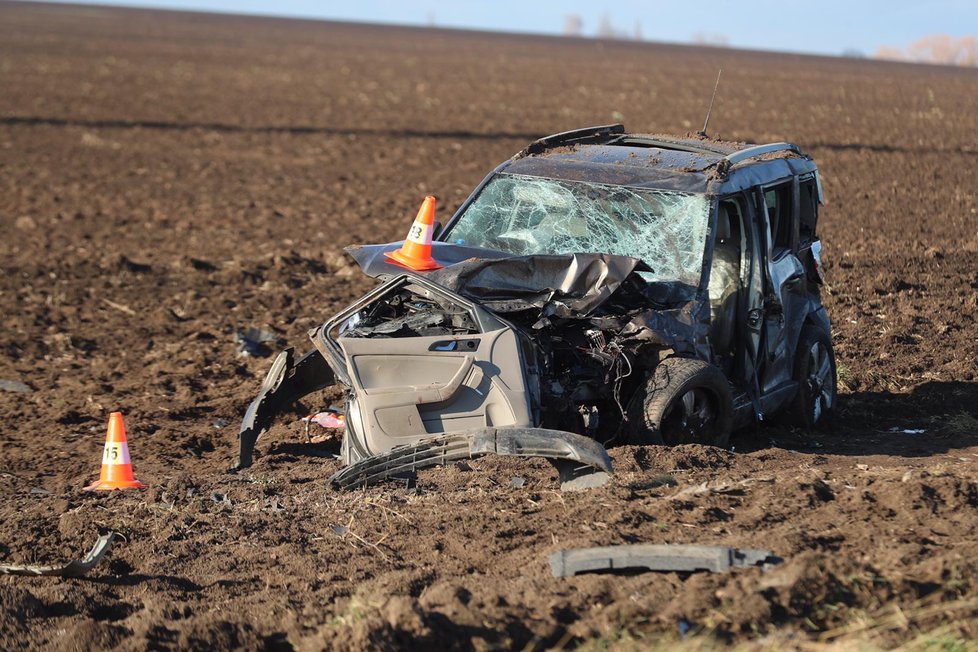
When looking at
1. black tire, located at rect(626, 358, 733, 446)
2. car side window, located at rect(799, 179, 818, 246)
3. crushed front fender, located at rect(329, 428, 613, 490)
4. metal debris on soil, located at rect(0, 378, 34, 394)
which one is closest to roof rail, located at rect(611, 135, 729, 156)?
car side window, located at rect(799, 179, 818, 246)

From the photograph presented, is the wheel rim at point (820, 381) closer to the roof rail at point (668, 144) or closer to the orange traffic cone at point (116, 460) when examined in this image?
the roof rail at point (668, 144)

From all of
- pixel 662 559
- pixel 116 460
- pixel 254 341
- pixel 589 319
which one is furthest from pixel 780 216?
pixel 254 341

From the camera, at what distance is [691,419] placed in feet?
21.8

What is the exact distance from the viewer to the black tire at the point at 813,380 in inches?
311

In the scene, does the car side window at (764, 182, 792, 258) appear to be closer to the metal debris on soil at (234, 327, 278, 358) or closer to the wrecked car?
the wrecked car

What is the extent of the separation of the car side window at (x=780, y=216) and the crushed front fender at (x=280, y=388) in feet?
10.2

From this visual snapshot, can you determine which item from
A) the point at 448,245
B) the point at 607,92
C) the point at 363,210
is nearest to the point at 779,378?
the point at 448,245

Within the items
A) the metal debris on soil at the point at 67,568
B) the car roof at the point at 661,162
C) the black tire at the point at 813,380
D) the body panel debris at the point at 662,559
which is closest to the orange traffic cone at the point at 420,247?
the car roof at the point at 661,162

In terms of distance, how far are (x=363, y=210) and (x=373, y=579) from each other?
1286 centimetres

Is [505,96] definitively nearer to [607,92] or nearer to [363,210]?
[607,92]

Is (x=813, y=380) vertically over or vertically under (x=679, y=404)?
under

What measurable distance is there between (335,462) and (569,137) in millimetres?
3029

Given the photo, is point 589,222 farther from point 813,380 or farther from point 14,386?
point 14,386

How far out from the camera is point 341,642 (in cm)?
404
